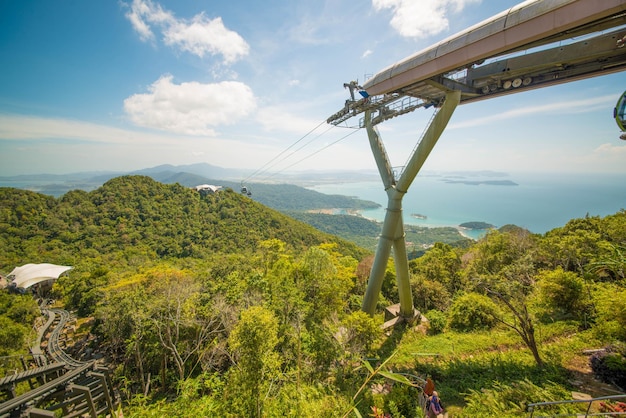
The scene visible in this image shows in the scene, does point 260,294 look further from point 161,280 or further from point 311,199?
point 311,199

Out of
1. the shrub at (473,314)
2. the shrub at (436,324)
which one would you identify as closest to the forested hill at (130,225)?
the shrub at (436,324)

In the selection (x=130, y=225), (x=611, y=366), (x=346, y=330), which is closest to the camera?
(x=611, y=366)

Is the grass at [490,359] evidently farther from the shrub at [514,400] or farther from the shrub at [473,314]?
the shrub at [473,314]

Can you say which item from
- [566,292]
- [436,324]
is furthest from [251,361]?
[566,292]

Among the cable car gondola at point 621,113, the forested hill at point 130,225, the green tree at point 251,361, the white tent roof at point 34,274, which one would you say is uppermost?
the cable car gondola at point 621,113

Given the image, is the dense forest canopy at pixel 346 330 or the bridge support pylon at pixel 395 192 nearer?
the dense forest canopy at pixel 346 330

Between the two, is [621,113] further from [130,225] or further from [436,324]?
[130,225]

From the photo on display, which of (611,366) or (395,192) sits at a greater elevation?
(395,192)

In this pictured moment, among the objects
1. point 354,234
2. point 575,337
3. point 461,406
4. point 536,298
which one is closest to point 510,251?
point 536,298
